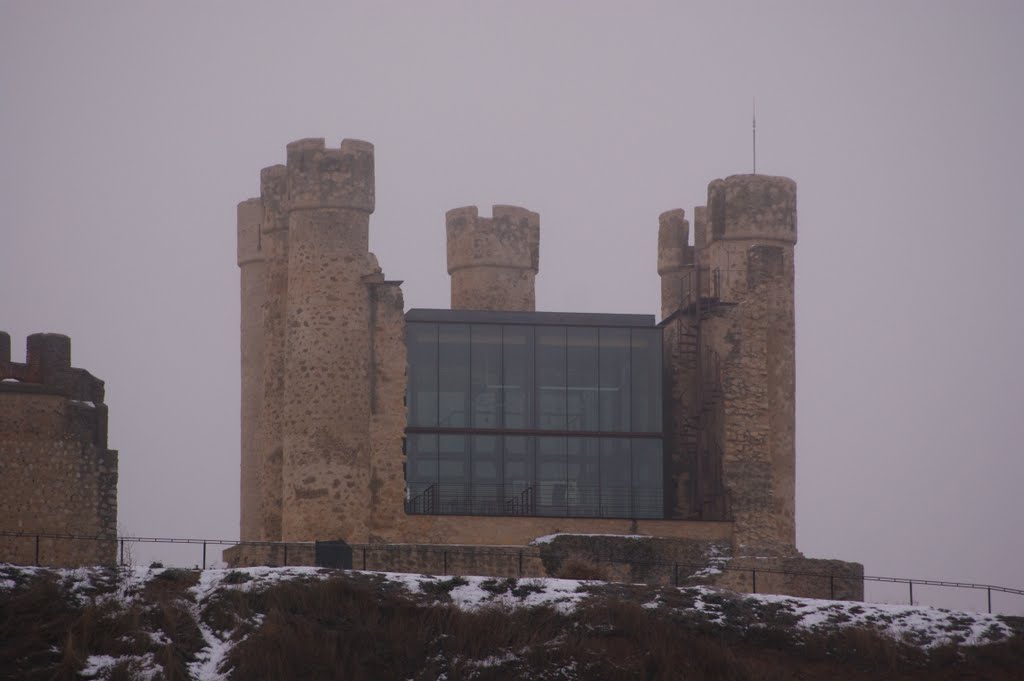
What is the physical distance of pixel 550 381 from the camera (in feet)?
206

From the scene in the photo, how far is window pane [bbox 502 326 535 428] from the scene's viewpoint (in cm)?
6244

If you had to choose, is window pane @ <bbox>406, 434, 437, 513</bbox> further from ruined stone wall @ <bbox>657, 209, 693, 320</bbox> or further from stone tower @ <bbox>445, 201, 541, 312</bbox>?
ruined stone wall @ <bbox>657, 209, 693, 320</bbox>

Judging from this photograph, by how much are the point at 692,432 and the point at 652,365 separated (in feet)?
7.22

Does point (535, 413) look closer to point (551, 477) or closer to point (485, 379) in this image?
point (485, 379)

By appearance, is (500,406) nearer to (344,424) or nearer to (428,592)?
(344,424)

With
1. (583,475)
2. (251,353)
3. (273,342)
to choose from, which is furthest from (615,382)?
(251,353)

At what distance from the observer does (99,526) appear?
53.5m

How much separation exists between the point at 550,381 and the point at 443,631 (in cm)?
1766

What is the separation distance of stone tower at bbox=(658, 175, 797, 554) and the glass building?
36.3 inches

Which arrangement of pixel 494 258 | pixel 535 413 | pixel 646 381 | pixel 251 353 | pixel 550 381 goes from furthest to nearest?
pixel 494 258 → pixel 251 353 → pixel 646 381 → pixel 550 381 → pixel 535 413

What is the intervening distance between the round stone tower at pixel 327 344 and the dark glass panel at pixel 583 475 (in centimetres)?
661

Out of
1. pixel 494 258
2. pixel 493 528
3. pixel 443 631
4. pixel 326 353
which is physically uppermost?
pixel 494 258

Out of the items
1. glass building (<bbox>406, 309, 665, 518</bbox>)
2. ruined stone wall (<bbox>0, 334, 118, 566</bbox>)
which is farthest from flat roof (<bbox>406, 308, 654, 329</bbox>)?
ruined stone wall (<bbox>0, 334, 118, 566</bbox>)

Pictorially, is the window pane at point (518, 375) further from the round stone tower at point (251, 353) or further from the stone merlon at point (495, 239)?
the round stone tower at point (251, 353)
